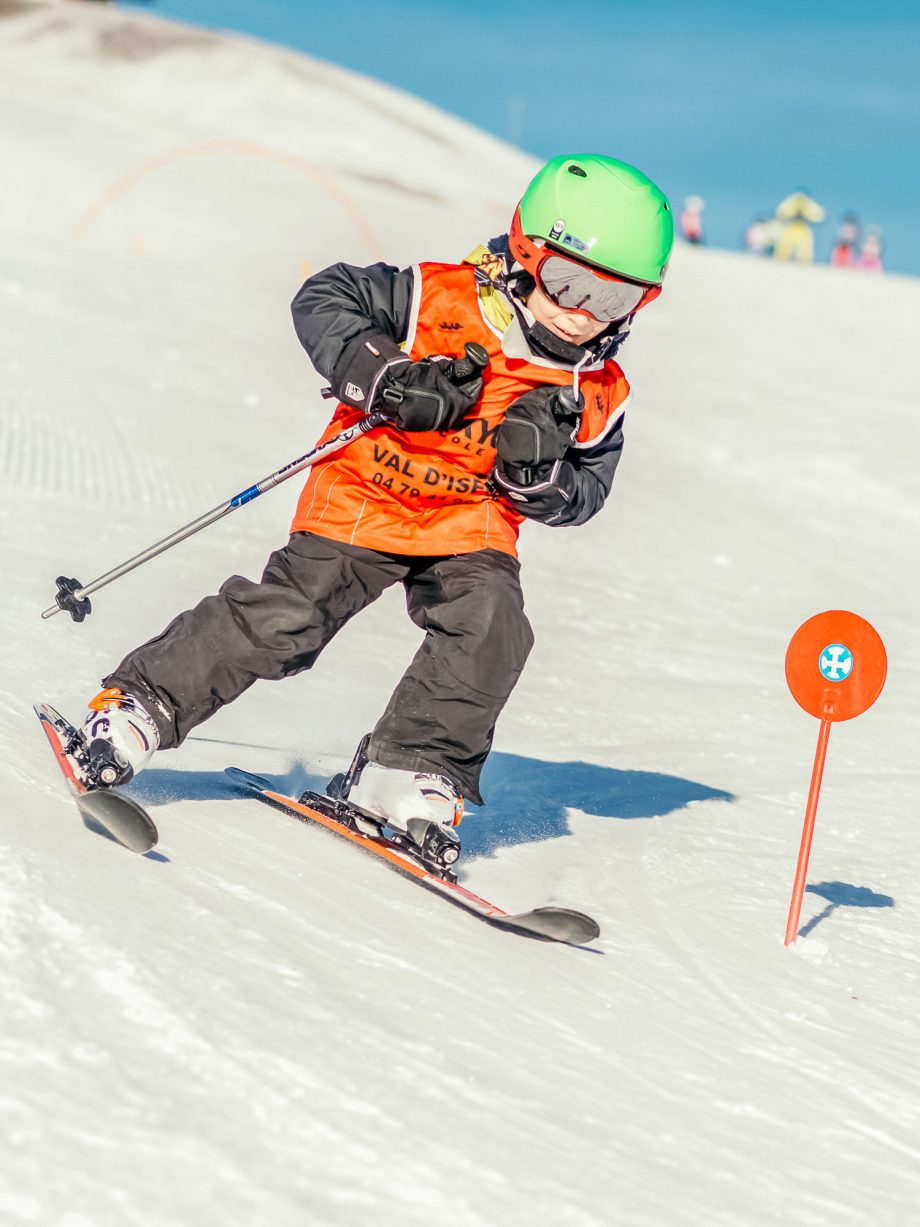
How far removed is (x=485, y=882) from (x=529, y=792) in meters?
1.10

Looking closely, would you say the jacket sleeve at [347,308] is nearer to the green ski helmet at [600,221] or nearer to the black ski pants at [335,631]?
the green ski helmet at [600,221]

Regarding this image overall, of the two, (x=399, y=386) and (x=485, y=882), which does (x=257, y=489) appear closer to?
(x=399, y=386)

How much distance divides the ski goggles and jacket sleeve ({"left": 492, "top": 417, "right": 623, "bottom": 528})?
0.34 metres

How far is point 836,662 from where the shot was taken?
3.40 m

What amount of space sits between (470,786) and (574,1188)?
1571 millimetres

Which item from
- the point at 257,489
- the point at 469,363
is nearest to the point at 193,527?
the point at 257,489

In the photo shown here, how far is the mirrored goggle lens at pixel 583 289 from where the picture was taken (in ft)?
10.9

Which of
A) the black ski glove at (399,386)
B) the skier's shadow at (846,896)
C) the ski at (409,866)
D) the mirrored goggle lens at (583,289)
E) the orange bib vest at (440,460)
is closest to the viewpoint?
the ski at (409,866)

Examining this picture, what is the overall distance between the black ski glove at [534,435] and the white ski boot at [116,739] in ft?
3.21

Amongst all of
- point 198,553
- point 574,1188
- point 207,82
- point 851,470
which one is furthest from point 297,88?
point 574,1188

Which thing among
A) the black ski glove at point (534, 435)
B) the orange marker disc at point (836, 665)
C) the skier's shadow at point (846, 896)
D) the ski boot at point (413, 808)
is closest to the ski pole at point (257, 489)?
the black ski glove at point (534, 435)

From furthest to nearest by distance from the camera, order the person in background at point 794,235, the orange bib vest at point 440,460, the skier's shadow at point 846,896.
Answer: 1. the person in background at point 794,235
2. the skier's shadow at point 846,896
3. the orange bib vest at point 440,460

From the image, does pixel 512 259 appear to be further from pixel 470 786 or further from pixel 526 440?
pixel 470 786

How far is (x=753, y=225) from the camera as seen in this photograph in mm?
32812
